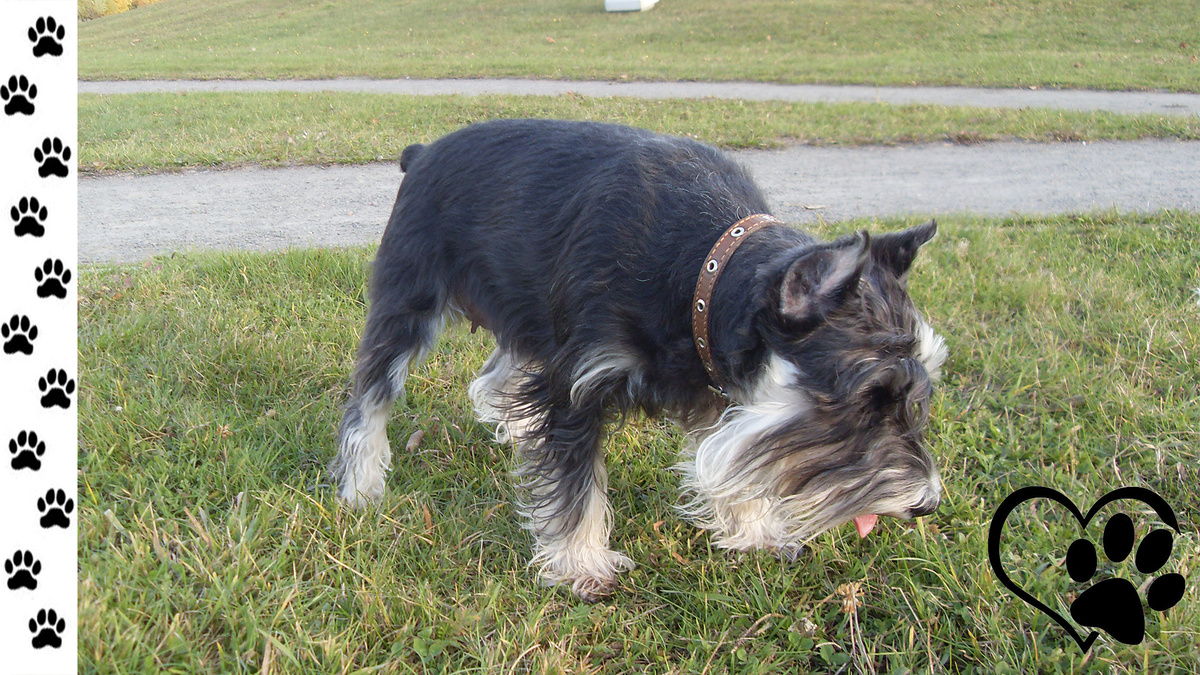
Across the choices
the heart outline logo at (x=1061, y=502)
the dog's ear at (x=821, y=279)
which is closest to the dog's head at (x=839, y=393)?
the dog's ear at (x=821, y=279)

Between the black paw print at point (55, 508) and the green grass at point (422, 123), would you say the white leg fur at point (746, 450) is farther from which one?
the green grass at point (422, 123)

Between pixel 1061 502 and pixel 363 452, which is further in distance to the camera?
pixel 363 452

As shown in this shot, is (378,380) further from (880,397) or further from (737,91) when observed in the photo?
(737,91)

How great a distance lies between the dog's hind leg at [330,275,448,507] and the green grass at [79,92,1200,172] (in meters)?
5.28

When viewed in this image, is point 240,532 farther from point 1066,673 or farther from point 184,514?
point 1066,673

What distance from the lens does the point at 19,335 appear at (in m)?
2.56

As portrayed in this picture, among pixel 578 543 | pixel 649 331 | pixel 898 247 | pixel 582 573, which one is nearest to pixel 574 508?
pixel 578 543

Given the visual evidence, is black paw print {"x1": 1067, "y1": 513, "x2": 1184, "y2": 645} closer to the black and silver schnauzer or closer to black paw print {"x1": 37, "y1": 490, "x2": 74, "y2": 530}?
the black and silver schnauzer

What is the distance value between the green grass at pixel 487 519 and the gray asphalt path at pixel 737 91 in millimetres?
8060

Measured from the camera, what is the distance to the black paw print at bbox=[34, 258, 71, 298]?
262 centimetres

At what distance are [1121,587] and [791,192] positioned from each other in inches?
207

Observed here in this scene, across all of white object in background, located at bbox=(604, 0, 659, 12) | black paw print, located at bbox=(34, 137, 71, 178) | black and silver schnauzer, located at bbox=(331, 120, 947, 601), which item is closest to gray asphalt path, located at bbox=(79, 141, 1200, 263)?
black and silver schnauzer, located at bbox=(331, 120, 947, 601)

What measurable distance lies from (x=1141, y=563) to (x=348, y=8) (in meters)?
28.6

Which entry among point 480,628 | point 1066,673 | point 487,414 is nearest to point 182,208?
point 487,414
